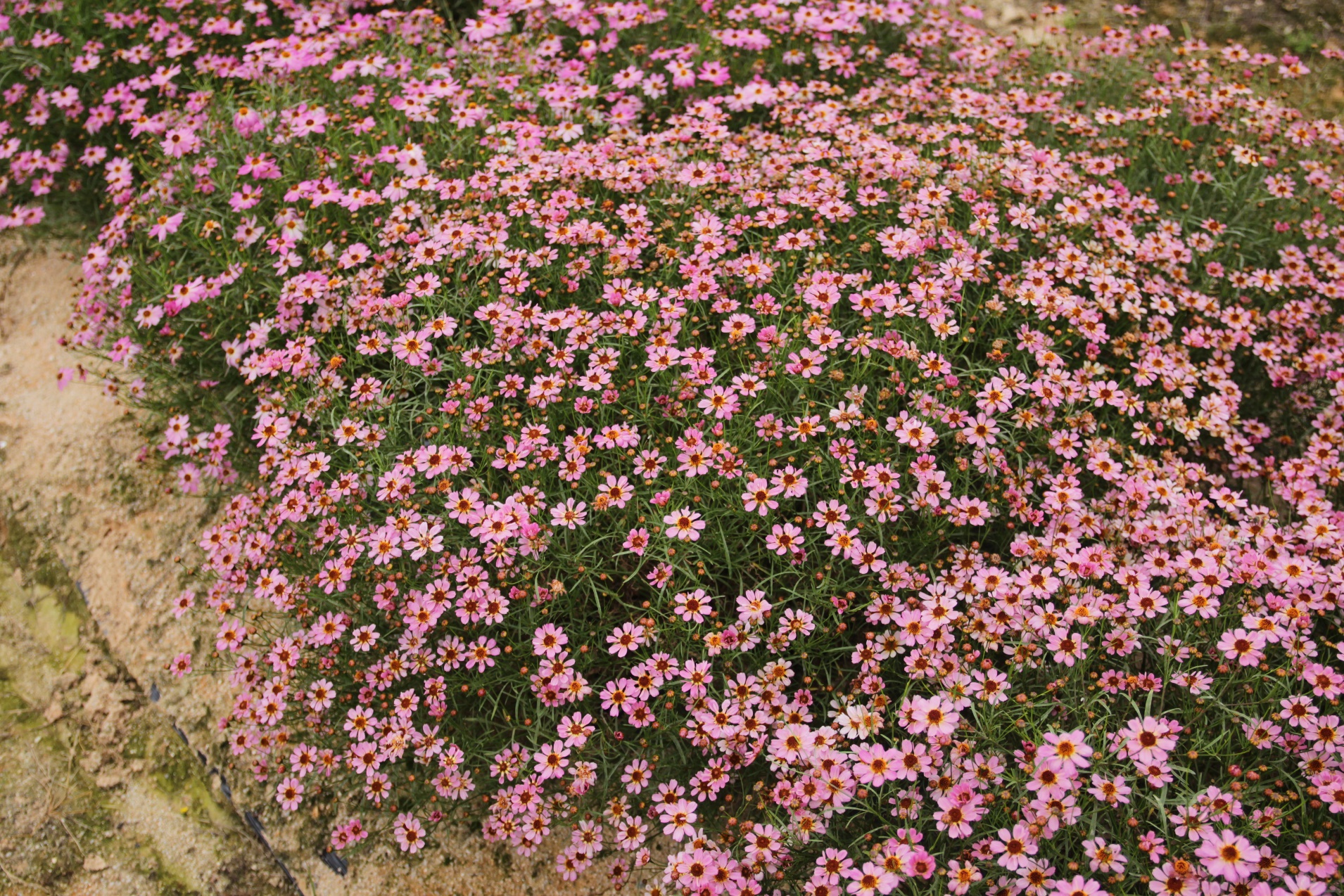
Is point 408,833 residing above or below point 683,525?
below

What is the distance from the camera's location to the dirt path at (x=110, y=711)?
3402 millimetres

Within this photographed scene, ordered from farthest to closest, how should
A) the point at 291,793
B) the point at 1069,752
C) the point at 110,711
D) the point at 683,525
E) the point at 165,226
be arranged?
the point at 165,226, the point at 110,711, the point at 291,793, the point at 683,525, the point at 1069,752

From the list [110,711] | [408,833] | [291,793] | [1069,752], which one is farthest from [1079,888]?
[110,711]

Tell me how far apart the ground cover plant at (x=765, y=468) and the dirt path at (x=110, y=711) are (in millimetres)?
222

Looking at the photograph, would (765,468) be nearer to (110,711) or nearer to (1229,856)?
(1229,856)

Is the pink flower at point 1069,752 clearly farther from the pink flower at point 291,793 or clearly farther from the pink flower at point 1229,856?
the pink flower at point 291,793

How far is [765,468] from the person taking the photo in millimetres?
3160

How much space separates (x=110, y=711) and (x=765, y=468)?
2911 millimetres

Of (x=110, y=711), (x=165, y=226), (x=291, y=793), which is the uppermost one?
(x=165, y=226)

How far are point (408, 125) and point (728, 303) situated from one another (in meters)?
2.09

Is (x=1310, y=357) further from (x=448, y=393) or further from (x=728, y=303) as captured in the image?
(x=448, y=393)

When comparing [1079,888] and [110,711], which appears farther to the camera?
[110,711]

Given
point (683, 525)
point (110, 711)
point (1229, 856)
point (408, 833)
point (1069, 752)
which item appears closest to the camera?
point (1229, 856)

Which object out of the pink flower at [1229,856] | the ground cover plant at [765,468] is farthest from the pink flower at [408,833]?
the pink flower at [1229,856]
